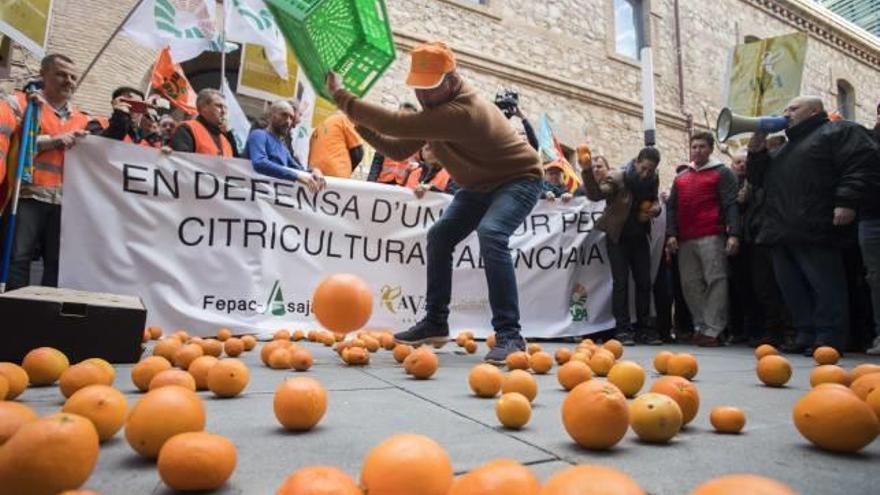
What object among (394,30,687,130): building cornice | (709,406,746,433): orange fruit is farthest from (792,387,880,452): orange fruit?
(394,30,687,130): building cornice

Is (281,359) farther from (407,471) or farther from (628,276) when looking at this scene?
(628,276)

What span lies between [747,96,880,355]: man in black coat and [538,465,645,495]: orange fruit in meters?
4.30

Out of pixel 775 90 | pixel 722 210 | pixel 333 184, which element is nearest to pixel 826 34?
pixel 775 90

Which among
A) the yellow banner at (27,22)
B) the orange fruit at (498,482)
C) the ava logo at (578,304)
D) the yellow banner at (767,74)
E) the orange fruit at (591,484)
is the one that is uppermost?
the yellow banner at (767,74)

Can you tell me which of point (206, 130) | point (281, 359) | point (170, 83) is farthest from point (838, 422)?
point (170, 83)

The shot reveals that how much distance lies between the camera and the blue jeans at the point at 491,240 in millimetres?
3262

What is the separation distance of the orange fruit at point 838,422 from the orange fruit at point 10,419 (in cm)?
184

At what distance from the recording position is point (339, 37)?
3553mm

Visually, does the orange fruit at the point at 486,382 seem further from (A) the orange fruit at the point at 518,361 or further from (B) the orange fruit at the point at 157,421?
(B) the orange fruit at the point at 157,421

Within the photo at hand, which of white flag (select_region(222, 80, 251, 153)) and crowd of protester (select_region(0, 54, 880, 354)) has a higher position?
white flag (select_region(222, 80, 251, 153))

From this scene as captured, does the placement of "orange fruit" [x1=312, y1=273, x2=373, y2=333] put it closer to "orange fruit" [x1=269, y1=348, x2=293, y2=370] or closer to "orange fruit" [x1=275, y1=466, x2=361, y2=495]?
"orange fruit" [x1=269, y1=348, x2=293, y2=370]

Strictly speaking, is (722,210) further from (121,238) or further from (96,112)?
(96,112)

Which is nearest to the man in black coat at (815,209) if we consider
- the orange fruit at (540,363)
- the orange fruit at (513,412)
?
the orange fruit at (540,363)

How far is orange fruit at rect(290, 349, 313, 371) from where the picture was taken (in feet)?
8.67
